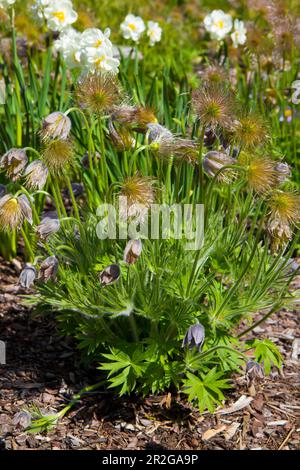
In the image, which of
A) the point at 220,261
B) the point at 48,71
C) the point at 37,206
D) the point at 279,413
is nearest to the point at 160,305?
the point at 220,261

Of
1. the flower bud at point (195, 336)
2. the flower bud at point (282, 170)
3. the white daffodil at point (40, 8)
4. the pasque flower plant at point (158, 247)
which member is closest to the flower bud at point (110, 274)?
the pasque flower plant at point (158, 247)

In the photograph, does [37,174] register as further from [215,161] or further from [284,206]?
[284,206]

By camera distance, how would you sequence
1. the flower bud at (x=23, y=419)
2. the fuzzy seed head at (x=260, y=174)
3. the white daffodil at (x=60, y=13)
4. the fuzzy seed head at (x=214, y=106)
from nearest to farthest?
1. the fuzzy seed head at (x=260, y=174)
2. the fuzzy seed head at (x=214, y=106)
3. the flower bud at (x=23, y=419)
4. the white daffodil at (x=60, y=13)

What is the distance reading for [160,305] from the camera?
2.62 metres

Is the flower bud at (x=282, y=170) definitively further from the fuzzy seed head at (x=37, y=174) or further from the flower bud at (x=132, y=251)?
the fuzzy seed head at (x=37, y=174)

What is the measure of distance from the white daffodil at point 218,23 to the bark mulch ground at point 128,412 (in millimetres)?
2163

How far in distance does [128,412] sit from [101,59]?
1.54 metres

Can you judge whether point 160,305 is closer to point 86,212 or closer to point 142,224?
point 142,224

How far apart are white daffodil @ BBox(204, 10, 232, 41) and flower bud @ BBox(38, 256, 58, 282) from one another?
243 cm

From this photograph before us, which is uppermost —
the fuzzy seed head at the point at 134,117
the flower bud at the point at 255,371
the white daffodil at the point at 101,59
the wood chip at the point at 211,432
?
the white daffodil at the point at 101,59

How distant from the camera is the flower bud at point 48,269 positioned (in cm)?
254

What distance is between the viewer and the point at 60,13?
3438 millimetres
